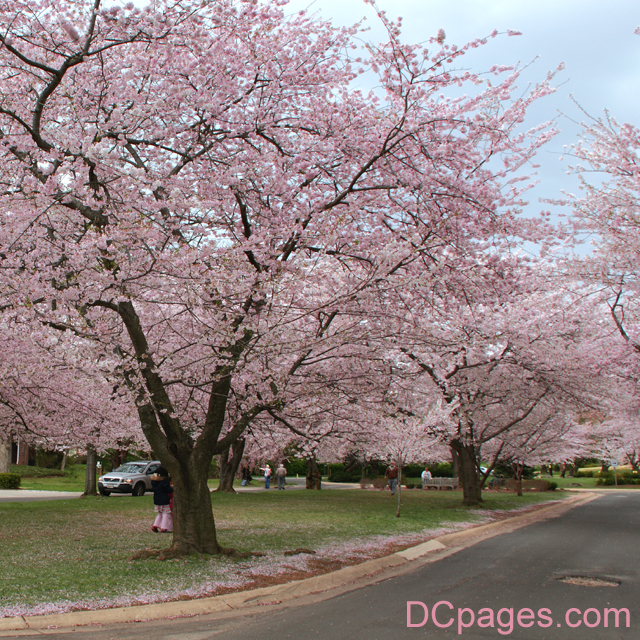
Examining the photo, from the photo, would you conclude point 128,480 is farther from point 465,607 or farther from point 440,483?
point 465,607

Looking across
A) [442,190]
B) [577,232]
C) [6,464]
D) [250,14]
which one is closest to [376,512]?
[577,232]

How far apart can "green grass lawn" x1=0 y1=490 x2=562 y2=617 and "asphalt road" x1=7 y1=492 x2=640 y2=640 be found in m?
1.06

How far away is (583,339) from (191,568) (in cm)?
1501

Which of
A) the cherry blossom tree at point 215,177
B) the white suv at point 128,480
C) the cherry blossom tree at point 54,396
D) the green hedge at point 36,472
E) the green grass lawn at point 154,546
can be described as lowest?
the green hedge at point 36,472

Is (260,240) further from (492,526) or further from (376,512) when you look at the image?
(376,512)

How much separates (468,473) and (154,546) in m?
14.4

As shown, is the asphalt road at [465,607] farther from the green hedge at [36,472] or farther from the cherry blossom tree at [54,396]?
the green hedge at [36,472]

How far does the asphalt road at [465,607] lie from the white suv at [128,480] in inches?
834

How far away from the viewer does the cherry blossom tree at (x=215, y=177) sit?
770 centimetres

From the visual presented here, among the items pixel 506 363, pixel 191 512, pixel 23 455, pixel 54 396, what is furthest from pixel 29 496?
pixel 23 455

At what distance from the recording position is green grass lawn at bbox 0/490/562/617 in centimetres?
673

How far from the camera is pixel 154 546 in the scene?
1012cm

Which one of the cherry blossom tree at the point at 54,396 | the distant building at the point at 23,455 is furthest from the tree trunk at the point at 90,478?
the distant building at the point at 23,455

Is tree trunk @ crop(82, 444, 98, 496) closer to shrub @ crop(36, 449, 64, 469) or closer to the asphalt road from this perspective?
the asphalt road
